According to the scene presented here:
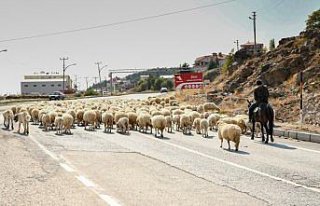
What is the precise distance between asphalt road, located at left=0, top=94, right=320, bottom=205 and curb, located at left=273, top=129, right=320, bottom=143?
0.63 m

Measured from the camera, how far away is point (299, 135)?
19562mm

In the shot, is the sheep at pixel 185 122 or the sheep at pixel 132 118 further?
the sheep at pixel 132 118

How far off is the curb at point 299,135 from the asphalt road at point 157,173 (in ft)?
2.07

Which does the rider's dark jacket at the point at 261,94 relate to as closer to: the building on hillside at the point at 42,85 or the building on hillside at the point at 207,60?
the building on hillside at the point at 207,60

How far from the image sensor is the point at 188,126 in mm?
22797

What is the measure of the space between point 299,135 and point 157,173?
990cm

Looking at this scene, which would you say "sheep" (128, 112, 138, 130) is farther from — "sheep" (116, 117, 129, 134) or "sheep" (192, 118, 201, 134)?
"sheep" (192, 118, 201, 134)

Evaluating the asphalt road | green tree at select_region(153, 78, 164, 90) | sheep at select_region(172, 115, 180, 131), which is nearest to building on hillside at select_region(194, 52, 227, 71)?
green tree at select_region(153, 78, 164, 90)

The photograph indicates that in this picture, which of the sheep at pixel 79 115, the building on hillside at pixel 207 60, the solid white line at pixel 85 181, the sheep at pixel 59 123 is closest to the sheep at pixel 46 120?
the sheep at pixel 59 123

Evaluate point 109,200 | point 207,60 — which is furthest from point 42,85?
point 109,200

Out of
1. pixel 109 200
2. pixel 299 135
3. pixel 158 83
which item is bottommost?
pixel 109 200

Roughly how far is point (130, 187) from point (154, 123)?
1152cm

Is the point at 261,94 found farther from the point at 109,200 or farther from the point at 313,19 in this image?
the point at 313,19

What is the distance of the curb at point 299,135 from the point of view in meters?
18.6
